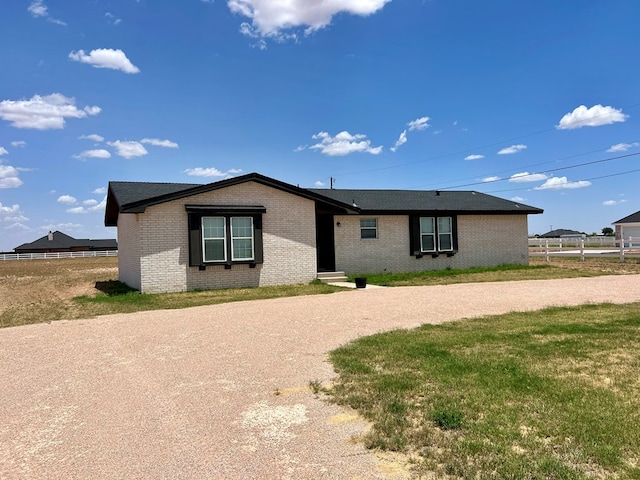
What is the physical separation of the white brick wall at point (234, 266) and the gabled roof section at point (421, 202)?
3320mm

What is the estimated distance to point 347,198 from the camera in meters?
21.4

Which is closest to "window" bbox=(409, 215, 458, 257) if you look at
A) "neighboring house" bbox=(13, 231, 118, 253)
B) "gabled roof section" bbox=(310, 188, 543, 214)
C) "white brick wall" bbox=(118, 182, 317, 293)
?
"gabled roof section" bbox=(310, 188, 543, 214)

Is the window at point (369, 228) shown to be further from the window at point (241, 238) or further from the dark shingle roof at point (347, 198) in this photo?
the window at point (241, 238)

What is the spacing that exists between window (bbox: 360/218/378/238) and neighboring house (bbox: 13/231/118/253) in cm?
6637

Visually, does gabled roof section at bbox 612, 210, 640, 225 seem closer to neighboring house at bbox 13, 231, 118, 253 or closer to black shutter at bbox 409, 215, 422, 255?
black shutter at bbox 409, 215, 422, 255

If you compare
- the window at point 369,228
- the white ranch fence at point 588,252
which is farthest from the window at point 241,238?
the white ranch fence at point 588,252

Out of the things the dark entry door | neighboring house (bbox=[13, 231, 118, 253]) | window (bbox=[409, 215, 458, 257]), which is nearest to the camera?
the dark entry door

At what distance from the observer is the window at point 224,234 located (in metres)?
15.6

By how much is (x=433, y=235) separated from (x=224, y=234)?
9622 mm

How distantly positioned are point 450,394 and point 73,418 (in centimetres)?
363

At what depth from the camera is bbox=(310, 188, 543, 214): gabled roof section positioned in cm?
2045

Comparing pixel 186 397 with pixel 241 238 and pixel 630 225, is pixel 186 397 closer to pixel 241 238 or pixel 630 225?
pixel 241 238

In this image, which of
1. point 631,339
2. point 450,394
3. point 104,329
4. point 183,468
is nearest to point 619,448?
→ point 450,394

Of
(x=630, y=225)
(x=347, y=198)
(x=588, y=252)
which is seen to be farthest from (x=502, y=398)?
(x=630, y=225)
